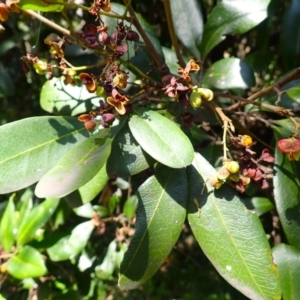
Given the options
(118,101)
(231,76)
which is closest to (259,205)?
(231,76)

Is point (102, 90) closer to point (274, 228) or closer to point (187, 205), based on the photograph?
point (187, 205)

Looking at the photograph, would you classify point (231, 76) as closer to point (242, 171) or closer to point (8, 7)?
point (242, 171)

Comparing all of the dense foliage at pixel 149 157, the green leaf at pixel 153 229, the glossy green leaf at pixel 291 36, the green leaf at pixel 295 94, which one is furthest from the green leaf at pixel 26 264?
the glossy green leaf at pixel 291 36

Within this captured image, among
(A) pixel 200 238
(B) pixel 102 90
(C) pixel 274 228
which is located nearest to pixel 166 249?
(A) pixel 200 238

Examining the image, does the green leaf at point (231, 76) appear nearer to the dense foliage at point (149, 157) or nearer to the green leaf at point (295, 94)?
the dense foliage at point (149, 157)

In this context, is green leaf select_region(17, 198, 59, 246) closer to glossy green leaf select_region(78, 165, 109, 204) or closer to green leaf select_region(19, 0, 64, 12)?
glossy green leaf select_region(78, 165, 109, 204)

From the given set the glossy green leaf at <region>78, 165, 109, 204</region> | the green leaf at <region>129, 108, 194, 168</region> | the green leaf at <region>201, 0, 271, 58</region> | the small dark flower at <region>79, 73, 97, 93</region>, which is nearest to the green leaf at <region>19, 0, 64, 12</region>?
the small dark flower at <region>79, 73, 97, 93</region>
